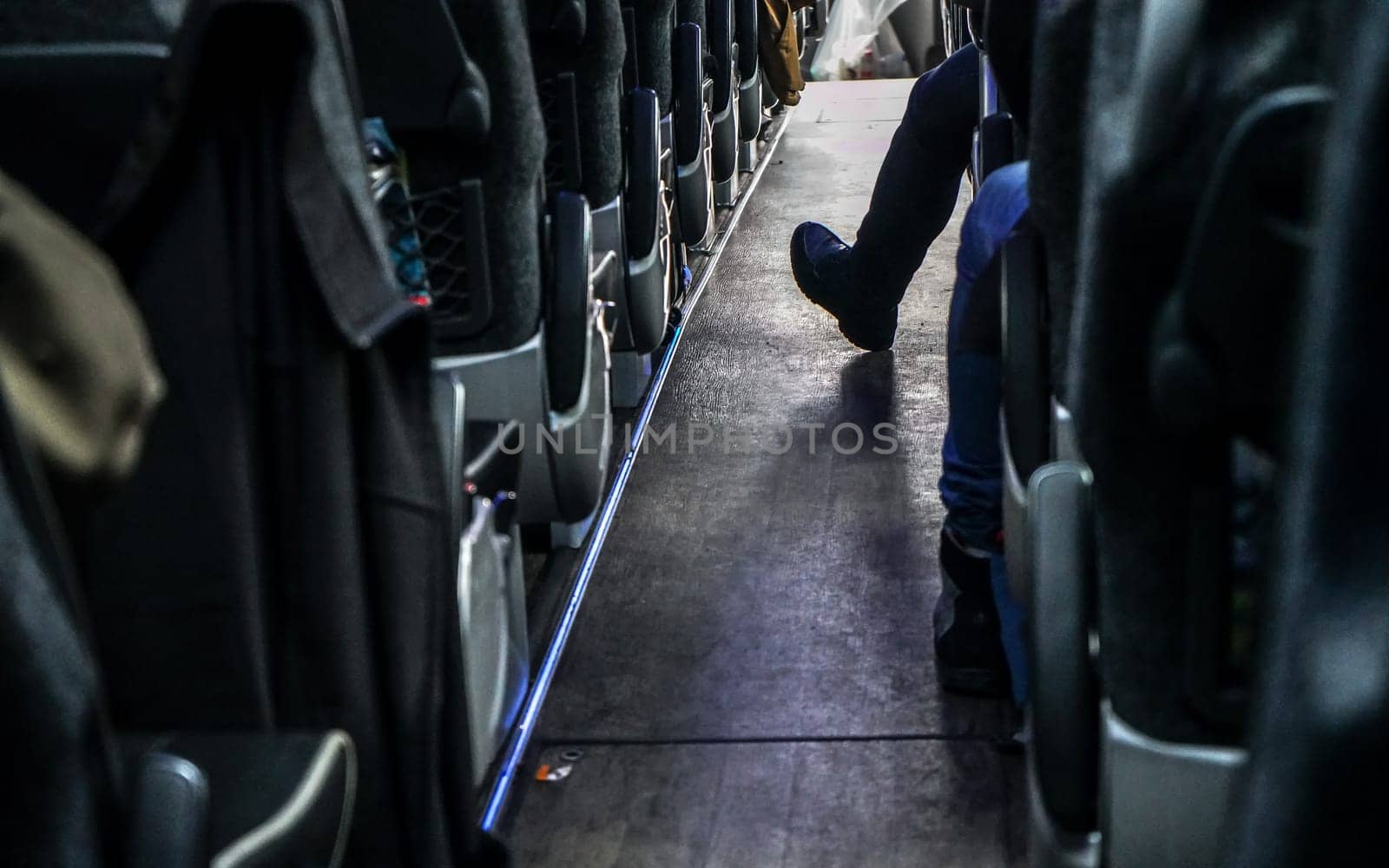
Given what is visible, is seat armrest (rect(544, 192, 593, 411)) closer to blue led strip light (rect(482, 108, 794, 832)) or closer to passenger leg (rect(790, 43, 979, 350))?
blue led strip light (rect(482, 108, 794, 832))

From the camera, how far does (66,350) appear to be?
78 centimetres

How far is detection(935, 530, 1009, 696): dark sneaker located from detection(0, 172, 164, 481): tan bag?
137 centimetres

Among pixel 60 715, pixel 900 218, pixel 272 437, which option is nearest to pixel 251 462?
pixel 272 437

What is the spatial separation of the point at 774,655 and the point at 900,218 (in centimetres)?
110

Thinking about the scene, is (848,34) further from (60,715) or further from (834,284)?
(60,715)

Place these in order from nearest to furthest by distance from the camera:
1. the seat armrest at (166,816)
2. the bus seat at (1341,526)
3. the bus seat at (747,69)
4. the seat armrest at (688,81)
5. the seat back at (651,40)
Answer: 1. the bus seat at (1341,526)
2. the seat armrest at (166,816)
3. the seat back at (651,40)
4. the seat armrest at (688,81)
5. the bus seat at (747,69)

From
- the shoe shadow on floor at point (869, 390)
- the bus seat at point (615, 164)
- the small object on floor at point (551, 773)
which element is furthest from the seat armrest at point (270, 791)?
the shoe shadow on floor at point (869, 390)

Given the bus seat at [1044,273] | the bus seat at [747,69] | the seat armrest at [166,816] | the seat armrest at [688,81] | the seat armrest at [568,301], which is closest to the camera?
the seat armrest at [166,816]

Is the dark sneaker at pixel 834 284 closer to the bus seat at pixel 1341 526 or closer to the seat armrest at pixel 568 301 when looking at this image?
the seat armrest at pixel 568 301

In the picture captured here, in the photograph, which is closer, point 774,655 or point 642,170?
point 774,655

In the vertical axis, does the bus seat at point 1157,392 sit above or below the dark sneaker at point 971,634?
above

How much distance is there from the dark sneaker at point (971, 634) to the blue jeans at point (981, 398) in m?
0.03

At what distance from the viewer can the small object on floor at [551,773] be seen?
1857 mm

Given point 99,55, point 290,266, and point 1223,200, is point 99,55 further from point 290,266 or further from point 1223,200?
point 1223,200
